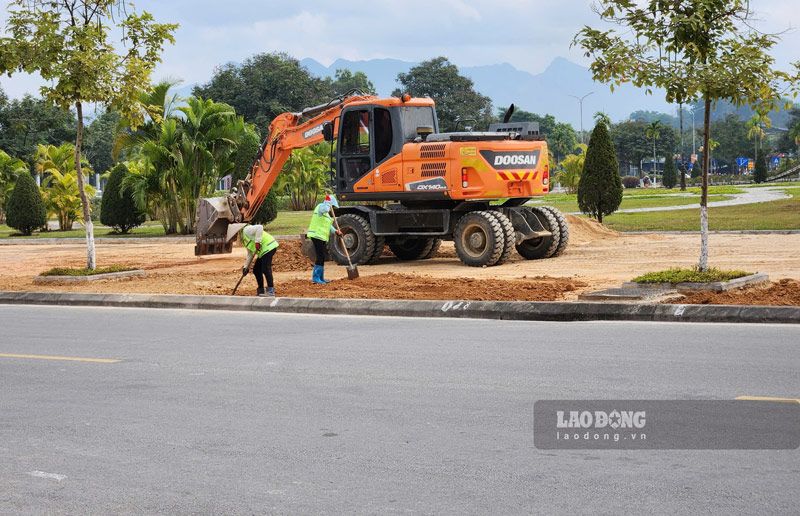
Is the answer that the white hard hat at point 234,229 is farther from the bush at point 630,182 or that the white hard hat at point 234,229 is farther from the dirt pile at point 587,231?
the bush at point 630,182

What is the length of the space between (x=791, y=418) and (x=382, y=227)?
48.9 feet

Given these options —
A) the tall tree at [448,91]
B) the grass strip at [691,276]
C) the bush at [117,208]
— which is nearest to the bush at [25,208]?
the bush at [117,208]

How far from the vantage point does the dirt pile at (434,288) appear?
15.1 metres

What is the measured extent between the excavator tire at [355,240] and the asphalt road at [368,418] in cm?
864

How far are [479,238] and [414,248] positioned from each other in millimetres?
3184

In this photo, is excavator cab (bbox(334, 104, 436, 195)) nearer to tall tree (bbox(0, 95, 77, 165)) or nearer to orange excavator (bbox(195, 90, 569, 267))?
orange excavator (bbox(195, 90, 569, 267))

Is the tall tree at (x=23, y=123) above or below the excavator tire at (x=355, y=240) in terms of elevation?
above

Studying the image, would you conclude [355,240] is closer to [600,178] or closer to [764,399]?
[600,178]

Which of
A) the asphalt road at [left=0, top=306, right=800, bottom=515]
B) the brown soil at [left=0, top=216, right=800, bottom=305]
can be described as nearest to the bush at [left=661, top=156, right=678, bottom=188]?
the brown soil at [left=0, top=216, right=800, bottom=305]

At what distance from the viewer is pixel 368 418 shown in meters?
7.37

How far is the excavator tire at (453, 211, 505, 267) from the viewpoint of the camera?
65.9 feet

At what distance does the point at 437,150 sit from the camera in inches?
803

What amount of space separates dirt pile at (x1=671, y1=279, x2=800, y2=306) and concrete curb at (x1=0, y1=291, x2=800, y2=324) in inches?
24.4

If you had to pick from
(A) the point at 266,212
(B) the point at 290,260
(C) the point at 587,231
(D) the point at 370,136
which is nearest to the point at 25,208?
(A) the point at 266,212
